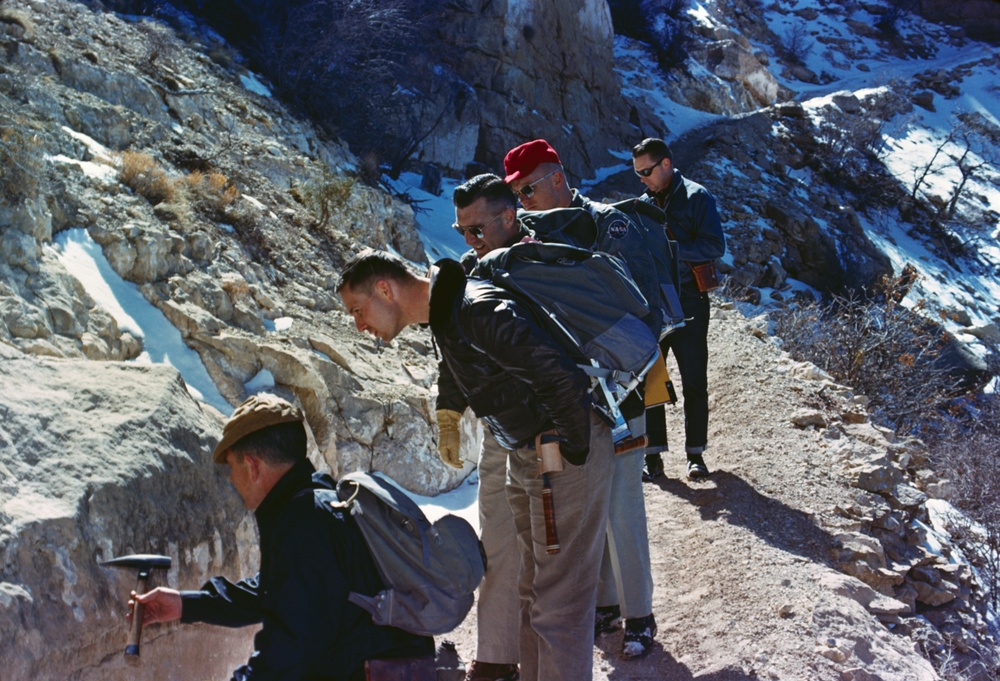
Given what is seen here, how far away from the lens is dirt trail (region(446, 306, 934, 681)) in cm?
341

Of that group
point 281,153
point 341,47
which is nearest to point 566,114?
point 341,47

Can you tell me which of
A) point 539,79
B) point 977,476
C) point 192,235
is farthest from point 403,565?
point 539,79

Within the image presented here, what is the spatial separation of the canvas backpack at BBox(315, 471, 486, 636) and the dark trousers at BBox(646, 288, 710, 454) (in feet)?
9.09

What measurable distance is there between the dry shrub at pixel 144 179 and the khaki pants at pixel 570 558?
4267 mm

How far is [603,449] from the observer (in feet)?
8.87

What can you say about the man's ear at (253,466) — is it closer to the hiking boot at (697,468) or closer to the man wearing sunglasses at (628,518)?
the man wearing sunglasses at (628,518)

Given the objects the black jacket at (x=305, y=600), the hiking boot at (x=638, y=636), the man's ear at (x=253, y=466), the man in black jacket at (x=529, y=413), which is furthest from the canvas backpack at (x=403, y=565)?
the hiking boot at (x=638, y=636)

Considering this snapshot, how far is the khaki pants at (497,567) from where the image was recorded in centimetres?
309

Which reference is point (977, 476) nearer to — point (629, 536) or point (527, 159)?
point (629, 536)

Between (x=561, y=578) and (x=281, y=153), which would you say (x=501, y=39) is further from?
(x=561, y=578)

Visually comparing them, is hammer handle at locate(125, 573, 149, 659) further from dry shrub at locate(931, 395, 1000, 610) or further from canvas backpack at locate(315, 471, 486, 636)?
dry shrub at locate(931, 395, 1000, 610)

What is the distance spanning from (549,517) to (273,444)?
3.10 ft

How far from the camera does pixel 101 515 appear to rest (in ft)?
8.43

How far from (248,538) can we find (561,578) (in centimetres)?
119
